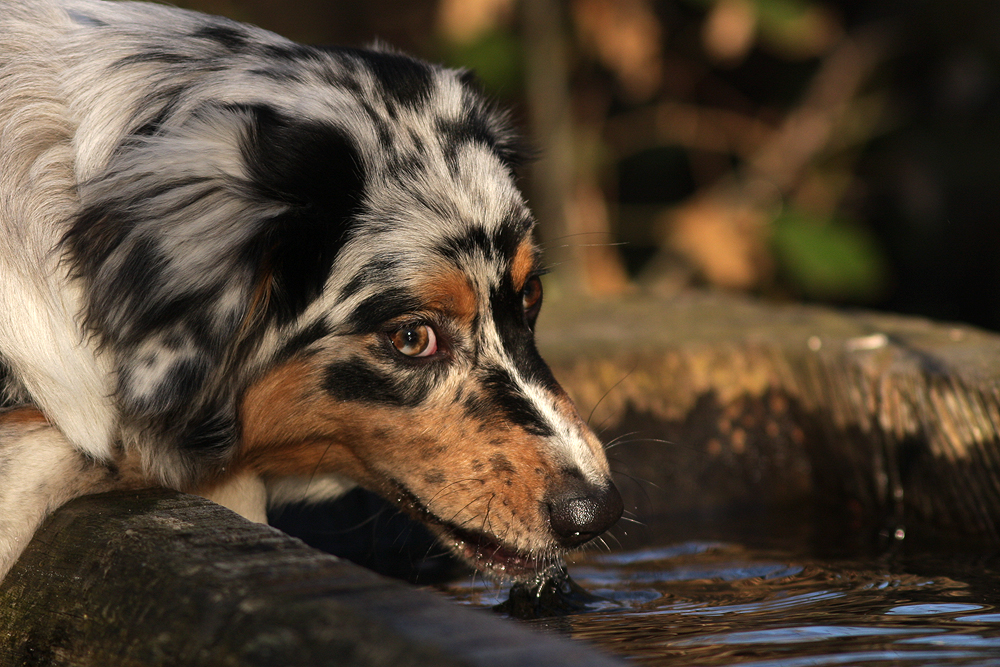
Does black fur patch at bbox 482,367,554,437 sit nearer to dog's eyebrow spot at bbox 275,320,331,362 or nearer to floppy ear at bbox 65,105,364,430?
dog's eyebrow spot at bbox 275,320,331,362

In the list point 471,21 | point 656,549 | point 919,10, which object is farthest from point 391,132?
point 919,10

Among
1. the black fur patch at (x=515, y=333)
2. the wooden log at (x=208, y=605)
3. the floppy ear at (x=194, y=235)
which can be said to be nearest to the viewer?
the wooden log at (x=208, y=605)

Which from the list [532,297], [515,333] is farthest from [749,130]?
[515,333]

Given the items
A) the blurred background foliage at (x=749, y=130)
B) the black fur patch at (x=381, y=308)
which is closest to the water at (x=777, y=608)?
the black fur patch at (x=381, y=308)

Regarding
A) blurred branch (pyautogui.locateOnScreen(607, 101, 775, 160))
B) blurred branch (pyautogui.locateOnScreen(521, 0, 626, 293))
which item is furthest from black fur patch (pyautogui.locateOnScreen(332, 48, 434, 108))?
blurred branch (pyautogui.locateOnScreen(607, 101, 775, 160))

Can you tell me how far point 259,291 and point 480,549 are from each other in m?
0.87

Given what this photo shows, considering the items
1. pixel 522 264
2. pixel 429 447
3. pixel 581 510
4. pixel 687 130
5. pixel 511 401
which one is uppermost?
pixel 687 130

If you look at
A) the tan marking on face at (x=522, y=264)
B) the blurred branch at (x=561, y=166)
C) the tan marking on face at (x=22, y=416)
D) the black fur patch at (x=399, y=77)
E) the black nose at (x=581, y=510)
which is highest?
the blurred branch at (x=561, y=166)

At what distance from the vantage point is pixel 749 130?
7570 mm

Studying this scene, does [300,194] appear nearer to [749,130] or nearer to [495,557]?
[495,557]

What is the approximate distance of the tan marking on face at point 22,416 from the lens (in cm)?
259

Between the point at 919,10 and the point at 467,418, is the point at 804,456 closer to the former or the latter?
the point at 467,418

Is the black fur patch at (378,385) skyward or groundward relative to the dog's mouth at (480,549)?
skyward

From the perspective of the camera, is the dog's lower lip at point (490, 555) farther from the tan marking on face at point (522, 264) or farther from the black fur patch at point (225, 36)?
the black fur patch at point (225, 36)
